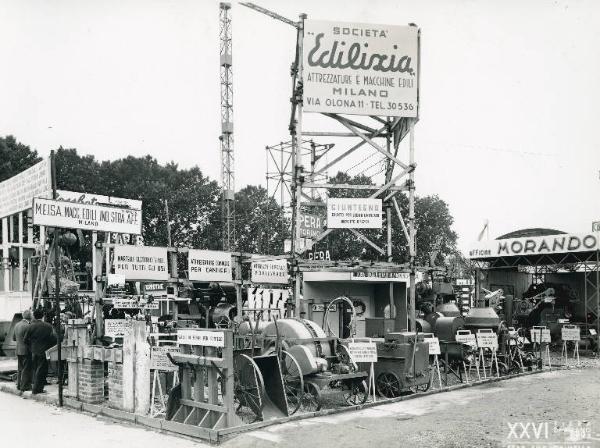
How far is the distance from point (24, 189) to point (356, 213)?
36.9 feet

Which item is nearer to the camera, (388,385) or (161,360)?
(161,360)

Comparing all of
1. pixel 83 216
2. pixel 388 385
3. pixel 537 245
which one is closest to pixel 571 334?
pixel 537 245

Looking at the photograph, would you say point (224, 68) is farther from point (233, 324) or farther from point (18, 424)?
point (18, 424)

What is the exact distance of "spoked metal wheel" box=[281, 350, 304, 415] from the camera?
11.4m

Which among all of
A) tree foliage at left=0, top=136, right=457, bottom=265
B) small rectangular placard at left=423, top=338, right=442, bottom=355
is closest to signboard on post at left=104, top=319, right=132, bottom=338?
small rectangular placard at left=423, top=338, right=442, bottom=355

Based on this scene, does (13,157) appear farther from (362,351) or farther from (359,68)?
(362,351)

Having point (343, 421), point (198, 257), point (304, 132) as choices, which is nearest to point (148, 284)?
point (198, 257)

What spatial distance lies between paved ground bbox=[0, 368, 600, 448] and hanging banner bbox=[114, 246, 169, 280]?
143 inches

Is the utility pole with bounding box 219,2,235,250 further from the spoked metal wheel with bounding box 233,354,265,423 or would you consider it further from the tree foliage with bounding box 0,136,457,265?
the spoked metal wheel with bounding box 233,354,265,423

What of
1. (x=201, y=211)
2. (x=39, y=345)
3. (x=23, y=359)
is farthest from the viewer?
(x=201, y=211)

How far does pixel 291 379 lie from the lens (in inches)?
449

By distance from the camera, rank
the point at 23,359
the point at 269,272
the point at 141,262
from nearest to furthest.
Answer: the point at 23,359 < the point at 141,262 < the point at 269,272

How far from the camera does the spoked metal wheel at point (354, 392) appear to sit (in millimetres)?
12222

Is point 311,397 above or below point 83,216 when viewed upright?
below
